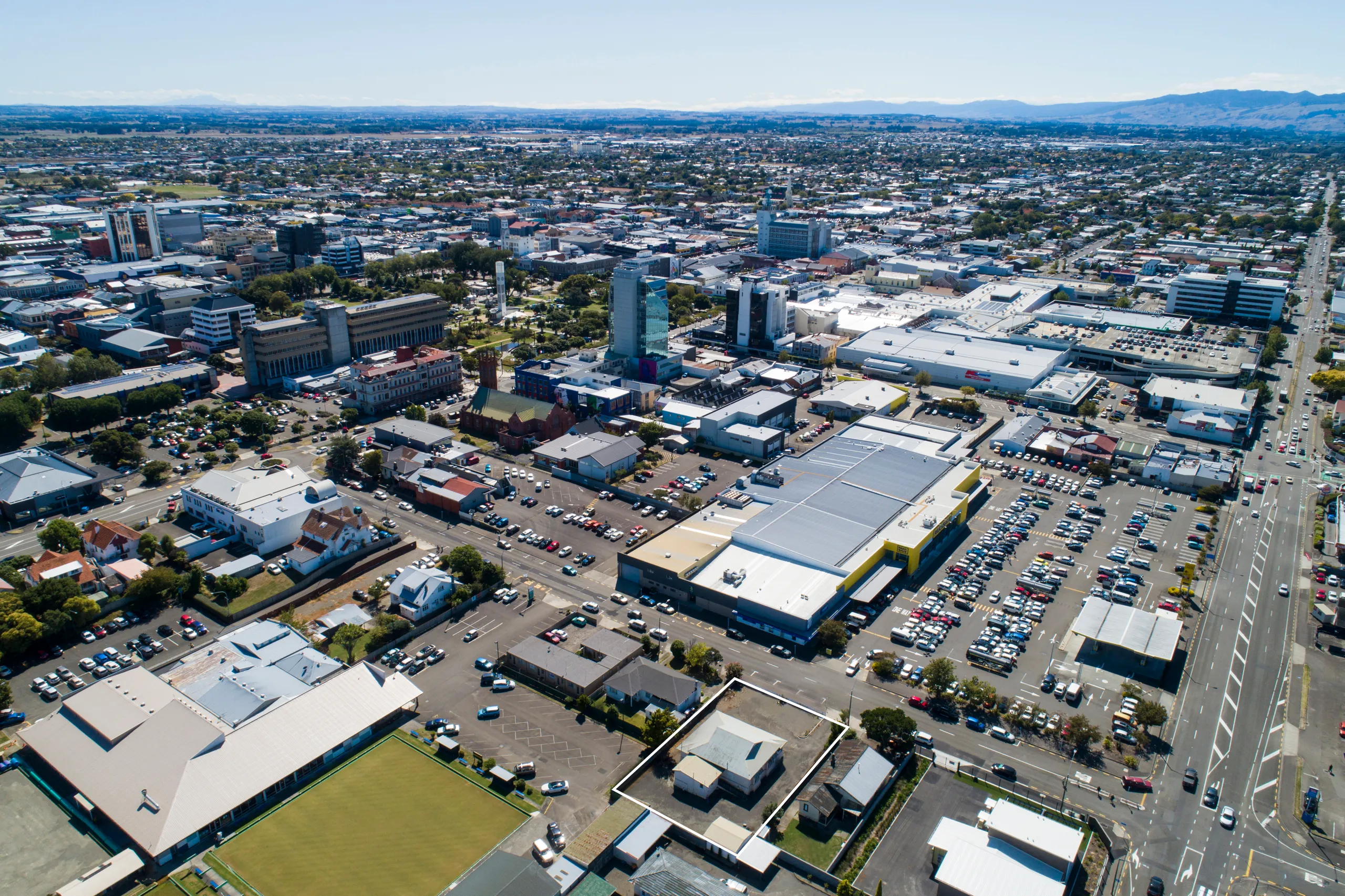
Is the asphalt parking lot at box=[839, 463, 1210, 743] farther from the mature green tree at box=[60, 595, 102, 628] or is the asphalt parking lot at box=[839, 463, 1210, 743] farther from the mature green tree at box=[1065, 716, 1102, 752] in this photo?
the mature green tree at box=[60, 595, 102, 628]

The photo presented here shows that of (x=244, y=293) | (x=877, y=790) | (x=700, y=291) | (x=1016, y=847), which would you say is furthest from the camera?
(x=700, y=291)

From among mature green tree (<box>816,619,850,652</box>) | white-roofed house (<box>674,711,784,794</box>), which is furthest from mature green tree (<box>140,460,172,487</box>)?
mature green tree (<box>816,619,850,652</box>)

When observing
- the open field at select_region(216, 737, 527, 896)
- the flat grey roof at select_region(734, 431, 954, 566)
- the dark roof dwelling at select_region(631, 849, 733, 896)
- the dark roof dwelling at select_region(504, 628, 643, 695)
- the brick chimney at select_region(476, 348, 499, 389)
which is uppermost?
the brick chimney at select_region(476, 348, 499, 389)

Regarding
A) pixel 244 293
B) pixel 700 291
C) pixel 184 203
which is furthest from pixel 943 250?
pixel 184 203

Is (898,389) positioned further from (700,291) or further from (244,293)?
(244,293)

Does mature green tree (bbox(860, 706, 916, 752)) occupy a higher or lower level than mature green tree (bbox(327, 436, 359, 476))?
lower

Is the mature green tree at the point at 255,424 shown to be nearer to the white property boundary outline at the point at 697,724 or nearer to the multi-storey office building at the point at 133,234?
the white property boundary outline at the point at 697,724

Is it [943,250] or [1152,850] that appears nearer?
[1152,850]
